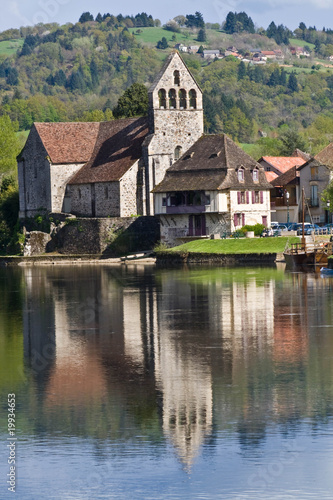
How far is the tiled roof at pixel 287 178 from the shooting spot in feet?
336

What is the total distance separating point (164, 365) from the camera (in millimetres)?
34906

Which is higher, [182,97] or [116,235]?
[182,97]

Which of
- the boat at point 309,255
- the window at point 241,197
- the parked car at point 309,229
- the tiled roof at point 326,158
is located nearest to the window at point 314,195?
the tiled roof at point 326,158

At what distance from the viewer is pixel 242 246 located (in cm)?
7856

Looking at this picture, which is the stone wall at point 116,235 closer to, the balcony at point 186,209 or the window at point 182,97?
the balcony at point 186,209

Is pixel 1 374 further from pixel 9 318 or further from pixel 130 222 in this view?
pixel 130 222

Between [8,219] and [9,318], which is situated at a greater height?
[8,219]

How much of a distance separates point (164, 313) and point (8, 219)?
56077 mm

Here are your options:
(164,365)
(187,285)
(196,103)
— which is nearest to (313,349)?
(164,365)

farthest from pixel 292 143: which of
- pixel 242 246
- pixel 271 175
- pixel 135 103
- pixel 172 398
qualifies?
pixel 172 398

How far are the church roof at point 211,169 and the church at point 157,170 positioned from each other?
85mm

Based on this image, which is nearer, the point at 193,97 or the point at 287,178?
the point at 193,97

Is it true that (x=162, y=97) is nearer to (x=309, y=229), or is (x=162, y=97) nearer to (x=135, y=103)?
(x=309, y=229)

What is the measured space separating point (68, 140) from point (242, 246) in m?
26.9
